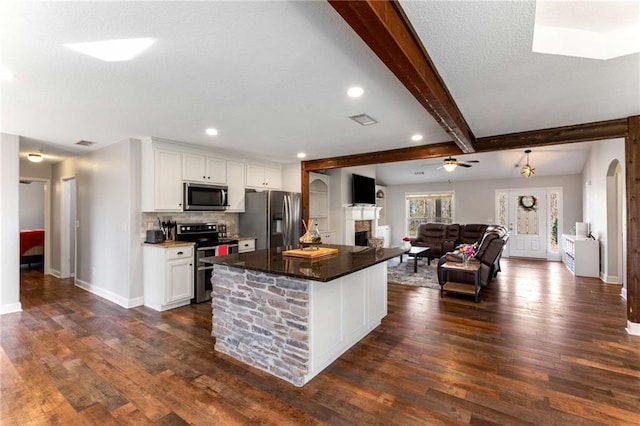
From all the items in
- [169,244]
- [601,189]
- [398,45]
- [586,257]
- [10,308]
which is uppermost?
[398,45]

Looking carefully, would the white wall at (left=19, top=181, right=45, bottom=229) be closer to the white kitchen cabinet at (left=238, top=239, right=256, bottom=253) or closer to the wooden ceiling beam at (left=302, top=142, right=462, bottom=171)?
the white kitchen cabinet at (left=238, top=239, right=256, bottom=253)

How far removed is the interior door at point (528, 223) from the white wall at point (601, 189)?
71.3 inches

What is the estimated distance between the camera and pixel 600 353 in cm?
287

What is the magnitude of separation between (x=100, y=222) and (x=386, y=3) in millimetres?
5281

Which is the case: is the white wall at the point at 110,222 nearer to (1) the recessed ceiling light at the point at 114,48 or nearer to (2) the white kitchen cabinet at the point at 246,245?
(2) the white kitchen cabinet at the point at 246,245

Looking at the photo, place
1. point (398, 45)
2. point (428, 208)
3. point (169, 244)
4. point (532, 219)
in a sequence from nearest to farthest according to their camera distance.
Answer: point (398, 45)
point (169, 244)
point (532, 219)
point (428, 208)

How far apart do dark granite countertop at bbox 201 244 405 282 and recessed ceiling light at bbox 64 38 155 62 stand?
1665mm

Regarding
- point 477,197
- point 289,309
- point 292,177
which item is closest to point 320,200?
point 292,177

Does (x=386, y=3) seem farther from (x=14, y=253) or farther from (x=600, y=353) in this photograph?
(x=14, y=253)

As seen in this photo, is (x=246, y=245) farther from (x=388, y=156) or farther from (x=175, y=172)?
(x=388, y=156)

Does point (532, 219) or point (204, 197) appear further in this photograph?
point (532, 219)

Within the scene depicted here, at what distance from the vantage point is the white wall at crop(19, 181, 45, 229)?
8.59 metres

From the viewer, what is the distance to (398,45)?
5.41ft

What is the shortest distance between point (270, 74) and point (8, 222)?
4.35 metres
